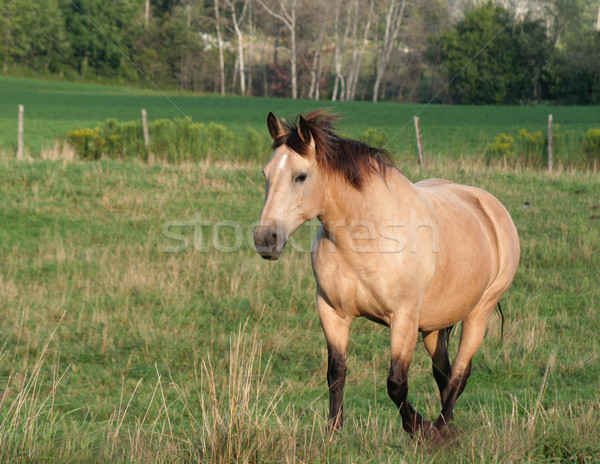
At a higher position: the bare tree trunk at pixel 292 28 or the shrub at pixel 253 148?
the bare tree trunk at pixel 292 28

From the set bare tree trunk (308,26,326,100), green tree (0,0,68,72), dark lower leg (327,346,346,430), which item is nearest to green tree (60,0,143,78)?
green tree (0,0,68,72)

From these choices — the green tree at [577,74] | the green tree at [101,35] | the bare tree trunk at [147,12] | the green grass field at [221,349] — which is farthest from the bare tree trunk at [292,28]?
the green grass field at [221,349]

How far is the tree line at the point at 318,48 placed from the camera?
5738 centimetres

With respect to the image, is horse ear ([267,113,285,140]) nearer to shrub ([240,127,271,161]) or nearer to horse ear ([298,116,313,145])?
horse ear ([298,116,313,145])

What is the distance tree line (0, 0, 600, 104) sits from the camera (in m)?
57.4

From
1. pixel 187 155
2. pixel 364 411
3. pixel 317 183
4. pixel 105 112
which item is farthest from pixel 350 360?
pixel 105 112

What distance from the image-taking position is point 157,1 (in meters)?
79.0

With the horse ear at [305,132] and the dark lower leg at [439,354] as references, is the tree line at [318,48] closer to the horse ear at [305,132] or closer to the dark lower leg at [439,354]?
the dark lower leg at [439,354]

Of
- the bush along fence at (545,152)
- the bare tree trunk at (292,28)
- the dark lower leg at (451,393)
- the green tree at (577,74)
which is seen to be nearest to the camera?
the dark lower leg at (451,393)

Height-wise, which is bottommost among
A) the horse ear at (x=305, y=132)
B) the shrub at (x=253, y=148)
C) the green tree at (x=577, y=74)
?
the shrub at (x=253, y=148)

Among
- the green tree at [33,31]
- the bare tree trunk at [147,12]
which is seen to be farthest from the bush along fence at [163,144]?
the bare tree trunk at [147,12]

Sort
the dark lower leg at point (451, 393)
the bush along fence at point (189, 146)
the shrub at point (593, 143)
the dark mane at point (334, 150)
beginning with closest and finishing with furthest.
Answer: the dark mane at point (334, 150) → the dark lower leg at point (451, 393) → the shrub at point (593, 143) → the bush along fence at point (189, 146)

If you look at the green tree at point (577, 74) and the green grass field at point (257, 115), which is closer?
the green grass field at point (257, 115)

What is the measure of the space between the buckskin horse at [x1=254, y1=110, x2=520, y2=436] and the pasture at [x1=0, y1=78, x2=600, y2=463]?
1.74 feet
